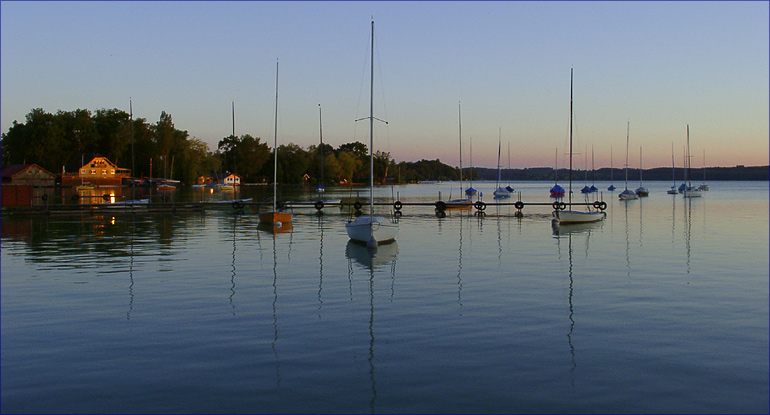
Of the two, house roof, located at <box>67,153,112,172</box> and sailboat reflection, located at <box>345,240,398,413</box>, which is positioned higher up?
house roof, located at <box>67,153,112,172</box>

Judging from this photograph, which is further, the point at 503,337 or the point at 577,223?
the point at 577,223

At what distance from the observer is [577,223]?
52656 millimetres

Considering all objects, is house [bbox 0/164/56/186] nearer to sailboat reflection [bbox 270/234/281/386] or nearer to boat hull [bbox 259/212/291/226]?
boat hull [bbox 259/212/291/226]

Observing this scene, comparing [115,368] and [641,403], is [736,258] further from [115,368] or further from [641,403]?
[115,368]

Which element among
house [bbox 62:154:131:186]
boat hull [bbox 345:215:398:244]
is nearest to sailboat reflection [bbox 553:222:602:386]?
boat hull [bbox 345:215:398:244]

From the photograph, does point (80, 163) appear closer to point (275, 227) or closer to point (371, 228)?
point (275, 227)

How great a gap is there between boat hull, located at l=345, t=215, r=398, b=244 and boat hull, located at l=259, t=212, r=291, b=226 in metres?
13.0

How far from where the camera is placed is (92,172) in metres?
158

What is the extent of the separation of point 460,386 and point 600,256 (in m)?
22.0

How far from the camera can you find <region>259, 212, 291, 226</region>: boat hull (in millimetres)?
48281

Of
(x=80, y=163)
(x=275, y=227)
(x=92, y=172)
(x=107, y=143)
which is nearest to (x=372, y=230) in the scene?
(x=275, y=227)

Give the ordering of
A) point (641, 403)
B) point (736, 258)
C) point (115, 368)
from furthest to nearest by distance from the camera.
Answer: point (736, 258)
point (115, 368)
point (641, 403)

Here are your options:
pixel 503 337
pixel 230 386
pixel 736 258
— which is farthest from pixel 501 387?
pixel 736 258

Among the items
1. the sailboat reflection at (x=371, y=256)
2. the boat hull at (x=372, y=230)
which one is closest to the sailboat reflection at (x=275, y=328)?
the sailboat reflection at (x=371, y=256)
